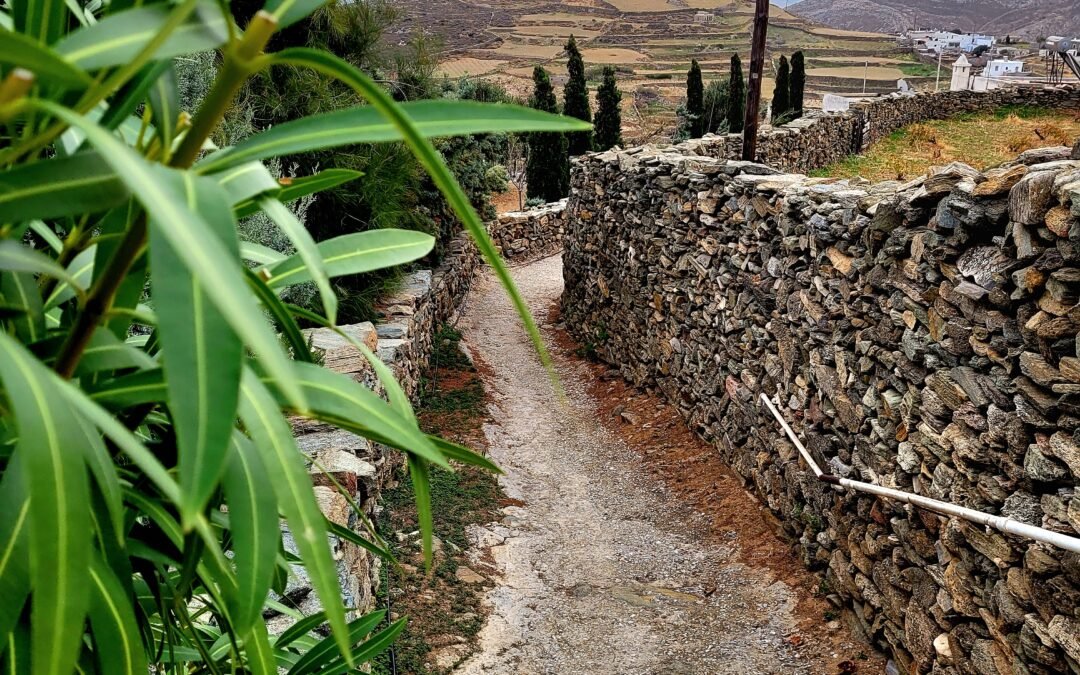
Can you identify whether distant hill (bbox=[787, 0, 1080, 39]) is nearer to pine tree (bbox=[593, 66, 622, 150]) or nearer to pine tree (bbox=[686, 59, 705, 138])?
pine tree (bbox=[686, 59, 705, 138])

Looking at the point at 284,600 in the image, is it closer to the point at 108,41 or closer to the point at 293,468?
the point at 293,468

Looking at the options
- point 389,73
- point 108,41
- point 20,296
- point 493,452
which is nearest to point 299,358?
point 20,296

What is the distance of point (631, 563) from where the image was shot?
517 centimetres

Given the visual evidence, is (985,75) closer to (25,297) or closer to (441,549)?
(441,549)

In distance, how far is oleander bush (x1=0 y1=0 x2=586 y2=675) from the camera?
0.67 m

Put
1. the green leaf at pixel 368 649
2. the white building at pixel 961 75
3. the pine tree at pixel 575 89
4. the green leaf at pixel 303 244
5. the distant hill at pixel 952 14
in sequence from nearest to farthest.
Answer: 1. the green leaf at pixel 303 244
2. the green leaf at pixel 368 649
3. the pine tree at pixel 575 89
4. the white building at pixel 961 75
5. the distant hill at pixel 952 14

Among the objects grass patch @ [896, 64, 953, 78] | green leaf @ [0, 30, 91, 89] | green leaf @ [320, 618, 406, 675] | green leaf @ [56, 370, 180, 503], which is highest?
green leaf @ [0, 30, 91, 89]

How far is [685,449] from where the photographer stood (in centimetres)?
673

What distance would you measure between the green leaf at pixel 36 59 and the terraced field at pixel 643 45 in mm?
31635

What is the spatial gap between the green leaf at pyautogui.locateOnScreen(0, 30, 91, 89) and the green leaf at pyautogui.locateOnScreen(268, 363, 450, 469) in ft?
1.25

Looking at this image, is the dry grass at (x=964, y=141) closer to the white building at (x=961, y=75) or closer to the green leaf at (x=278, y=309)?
the white building at (x=961, y=75)

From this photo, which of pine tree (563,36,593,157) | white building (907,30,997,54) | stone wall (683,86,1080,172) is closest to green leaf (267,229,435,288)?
stone wall (683,86,1080,172)

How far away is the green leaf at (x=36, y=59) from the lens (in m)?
0.67

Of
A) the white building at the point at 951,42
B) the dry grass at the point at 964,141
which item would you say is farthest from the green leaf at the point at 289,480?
the white building at the point at 951,42
